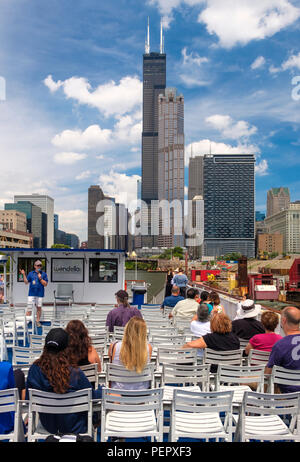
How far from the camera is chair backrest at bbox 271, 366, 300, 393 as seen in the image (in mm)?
4180

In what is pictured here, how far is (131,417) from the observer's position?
3.64m

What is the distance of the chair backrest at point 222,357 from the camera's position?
5055 millimetres

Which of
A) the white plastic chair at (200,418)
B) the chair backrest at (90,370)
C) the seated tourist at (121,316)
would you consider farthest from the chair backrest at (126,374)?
the seated tourist at (121,316)

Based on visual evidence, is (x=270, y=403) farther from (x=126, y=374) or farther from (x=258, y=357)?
(x=258, y=357)

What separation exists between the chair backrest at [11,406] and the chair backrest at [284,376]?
8.40 ft

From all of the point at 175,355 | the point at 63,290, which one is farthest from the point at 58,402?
the point at 63,290

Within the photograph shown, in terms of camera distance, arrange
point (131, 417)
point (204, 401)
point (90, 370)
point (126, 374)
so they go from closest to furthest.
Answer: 1. point (204, 401)
2. point (131, 417)
3. point (126, 374)
4. point (90, 370)

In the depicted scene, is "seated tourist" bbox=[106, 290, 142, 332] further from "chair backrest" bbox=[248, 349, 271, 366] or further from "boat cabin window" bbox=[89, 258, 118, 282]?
"boat cabin window" bbox=[89, 258, 118, 282]

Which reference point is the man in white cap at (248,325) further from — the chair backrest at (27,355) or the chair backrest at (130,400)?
the chair backrest at (130,400)

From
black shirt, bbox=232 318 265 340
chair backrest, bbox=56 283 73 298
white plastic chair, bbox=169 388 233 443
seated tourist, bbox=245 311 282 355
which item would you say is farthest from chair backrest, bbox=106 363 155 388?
chair backrest, bbox=56 283 73 298

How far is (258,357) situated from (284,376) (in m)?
0.91

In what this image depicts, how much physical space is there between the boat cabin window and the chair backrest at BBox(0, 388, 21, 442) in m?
11.4

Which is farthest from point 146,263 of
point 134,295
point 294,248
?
point 134,295

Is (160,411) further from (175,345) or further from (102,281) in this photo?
(102,281)
